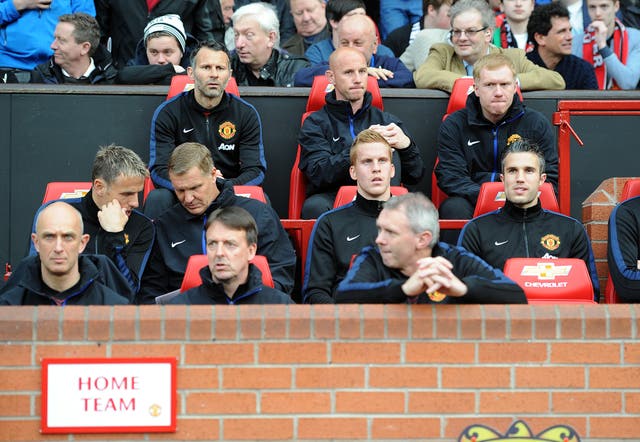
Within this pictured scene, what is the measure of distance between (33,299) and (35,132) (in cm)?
298

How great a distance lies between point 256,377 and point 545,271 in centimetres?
203

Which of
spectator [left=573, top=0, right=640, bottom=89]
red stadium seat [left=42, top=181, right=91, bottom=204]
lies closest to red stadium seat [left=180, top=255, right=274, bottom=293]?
red stadium seat [left=42, top=181, right=91, bottom=204]

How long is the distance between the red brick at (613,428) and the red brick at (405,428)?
660 millimetres

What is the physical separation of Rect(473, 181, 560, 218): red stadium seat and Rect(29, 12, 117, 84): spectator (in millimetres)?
3096

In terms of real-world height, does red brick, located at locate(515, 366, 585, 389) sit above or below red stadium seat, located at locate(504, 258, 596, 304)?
below

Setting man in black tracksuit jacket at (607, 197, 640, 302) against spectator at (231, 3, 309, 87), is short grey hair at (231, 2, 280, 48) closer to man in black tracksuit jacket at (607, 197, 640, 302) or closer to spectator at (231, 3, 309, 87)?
spectator at (231, 3, 309, 87)

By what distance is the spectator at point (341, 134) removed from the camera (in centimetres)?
789

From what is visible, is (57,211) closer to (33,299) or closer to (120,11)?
(33,299)

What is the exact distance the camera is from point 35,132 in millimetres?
8727

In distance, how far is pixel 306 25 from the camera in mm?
10055

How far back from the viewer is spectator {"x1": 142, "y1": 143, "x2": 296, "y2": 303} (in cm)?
699

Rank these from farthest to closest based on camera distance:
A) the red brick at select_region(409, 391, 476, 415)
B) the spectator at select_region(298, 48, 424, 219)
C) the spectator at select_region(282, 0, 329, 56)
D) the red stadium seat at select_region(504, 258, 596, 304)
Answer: the spectator at select_region(282, 0, 329, 56) < the spectator at select_region(298, 48, 424, 219) < the red stadium seat at select_region(504, 258, 596, 304) < the red brick at select_region(409, 391, 476, 415)

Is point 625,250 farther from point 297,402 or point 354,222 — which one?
point 297,402

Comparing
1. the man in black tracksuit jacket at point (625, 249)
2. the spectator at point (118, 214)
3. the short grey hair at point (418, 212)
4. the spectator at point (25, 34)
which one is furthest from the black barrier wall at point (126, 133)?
the short grey hair at point (418, 212)
